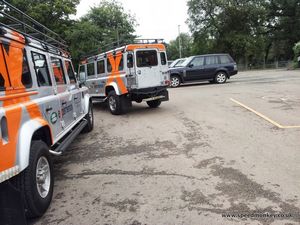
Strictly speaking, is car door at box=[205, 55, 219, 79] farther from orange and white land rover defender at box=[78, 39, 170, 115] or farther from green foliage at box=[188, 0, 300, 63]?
green foliage at box=[188, 0, 300, 63]

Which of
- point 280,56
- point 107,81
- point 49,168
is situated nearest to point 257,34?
point 280,56

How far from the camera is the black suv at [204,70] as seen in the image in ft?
62.6

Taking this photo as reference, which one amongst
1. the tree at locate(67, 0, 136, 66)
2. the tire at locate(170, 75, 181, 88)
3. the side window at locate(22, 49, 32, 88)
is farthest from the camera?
the tree at locate(67, 0, 136, 66)

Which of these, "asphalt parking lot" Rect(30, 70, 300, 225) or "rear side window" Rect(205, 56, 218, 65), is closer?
"asphalt parking lot" Rect(30, 70, 300, 225)

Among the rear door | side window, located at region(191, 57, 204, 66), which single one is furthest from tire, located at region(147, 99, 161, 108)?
side window, located at region(191, 57, 204, 66)

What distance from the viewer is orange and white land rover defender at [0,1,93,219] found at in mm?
3236

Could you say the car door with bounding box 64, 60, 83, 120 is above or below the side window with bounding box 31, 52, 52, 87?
below

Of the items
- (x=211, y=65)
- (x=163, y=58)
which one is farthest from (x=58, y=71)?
(x=211, y=65)

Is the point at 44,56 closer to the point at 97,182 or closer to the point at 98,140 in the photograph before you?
the point at 97,182

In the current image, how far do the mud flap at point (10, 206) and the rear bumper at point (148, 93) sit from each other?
24.1 ft

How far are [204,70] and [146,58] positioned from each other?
9285mm

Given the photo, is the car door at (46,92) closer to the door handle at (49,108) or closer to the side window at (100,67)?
the door handle at (49,108)

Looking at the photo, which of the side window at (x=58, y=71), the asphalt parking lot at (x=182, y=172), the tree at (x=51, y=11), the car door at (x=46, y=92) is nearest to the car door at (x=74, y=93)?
the side window at (x=58, y=71)

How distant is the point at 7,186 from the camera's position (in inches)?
127
